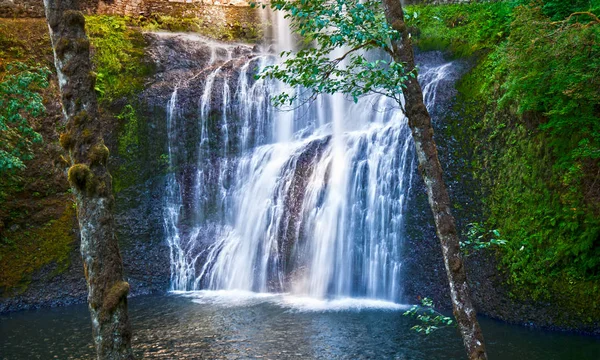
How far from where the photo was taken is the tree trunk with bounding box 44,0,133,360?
3900 millimetres

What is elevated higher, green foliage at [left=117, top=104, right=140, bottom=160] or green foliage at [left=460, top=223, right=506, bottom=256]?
A: green foliage at [left=117, top=104, right=140, bottom=160]

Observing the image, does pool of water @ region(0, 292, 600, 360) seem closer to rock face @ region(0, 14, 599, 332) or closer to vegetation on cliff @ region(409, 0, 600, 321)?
rock face @ region(0, 14, 599, 332)

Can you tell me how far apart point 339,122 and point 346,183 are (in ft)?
11.5

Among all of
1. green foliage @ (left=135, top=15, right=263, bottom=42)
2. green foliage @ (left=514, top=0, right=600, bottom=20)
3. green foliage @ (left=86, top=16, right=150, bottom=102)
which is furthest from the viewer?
green foliage @ (left=135, top=15, right=263, bottom=42)

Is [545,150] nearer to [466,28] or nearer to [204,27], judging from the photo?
[466,28]

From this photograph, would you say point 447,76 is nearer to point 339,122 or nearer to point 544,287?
point 339,122

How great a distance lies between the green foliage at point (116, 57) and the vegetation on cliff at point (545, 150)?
10.5m

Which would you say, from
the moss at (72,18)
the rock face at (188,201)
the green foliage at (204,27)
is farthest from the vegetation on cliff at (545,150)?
the green foliage at (204,27)

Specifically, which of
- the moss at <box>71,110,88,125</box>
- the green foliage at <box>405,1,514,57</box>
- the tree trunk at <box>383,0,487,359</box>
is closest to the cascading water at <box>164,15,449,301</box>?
the green foliage at <box>405,1,514,57</box>

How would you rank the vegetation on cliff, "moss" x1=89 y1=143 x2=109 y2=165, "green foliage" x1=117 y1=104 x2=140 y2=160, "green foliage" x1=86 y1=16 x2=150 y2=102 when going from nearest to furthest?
1. "moss" x1=89 y1=143 x2=109 y2=165
2. the vegetation on cliff
3. "green foliage" x1=117 y1=104 x2=140 y2=160
4. "green foliage" x1=86 y1=16 x2=150 y2=102

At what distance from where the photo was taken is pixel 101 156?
4082 millimetres

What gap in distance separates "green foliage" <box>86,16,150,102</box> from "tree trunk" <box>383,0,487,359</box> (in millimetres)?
12586

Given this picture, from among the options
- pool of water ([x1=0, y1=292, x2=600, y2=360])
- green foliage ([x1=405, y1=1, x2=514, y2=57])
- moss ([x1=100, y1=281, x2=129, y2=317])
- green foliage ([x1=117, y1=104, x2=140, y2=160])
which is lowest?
pool of water ([x1=0, y1=292, x2=600, y2=360])

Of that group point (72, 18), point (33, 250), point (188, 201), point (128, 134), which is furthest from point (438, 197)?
point (128, 134)
